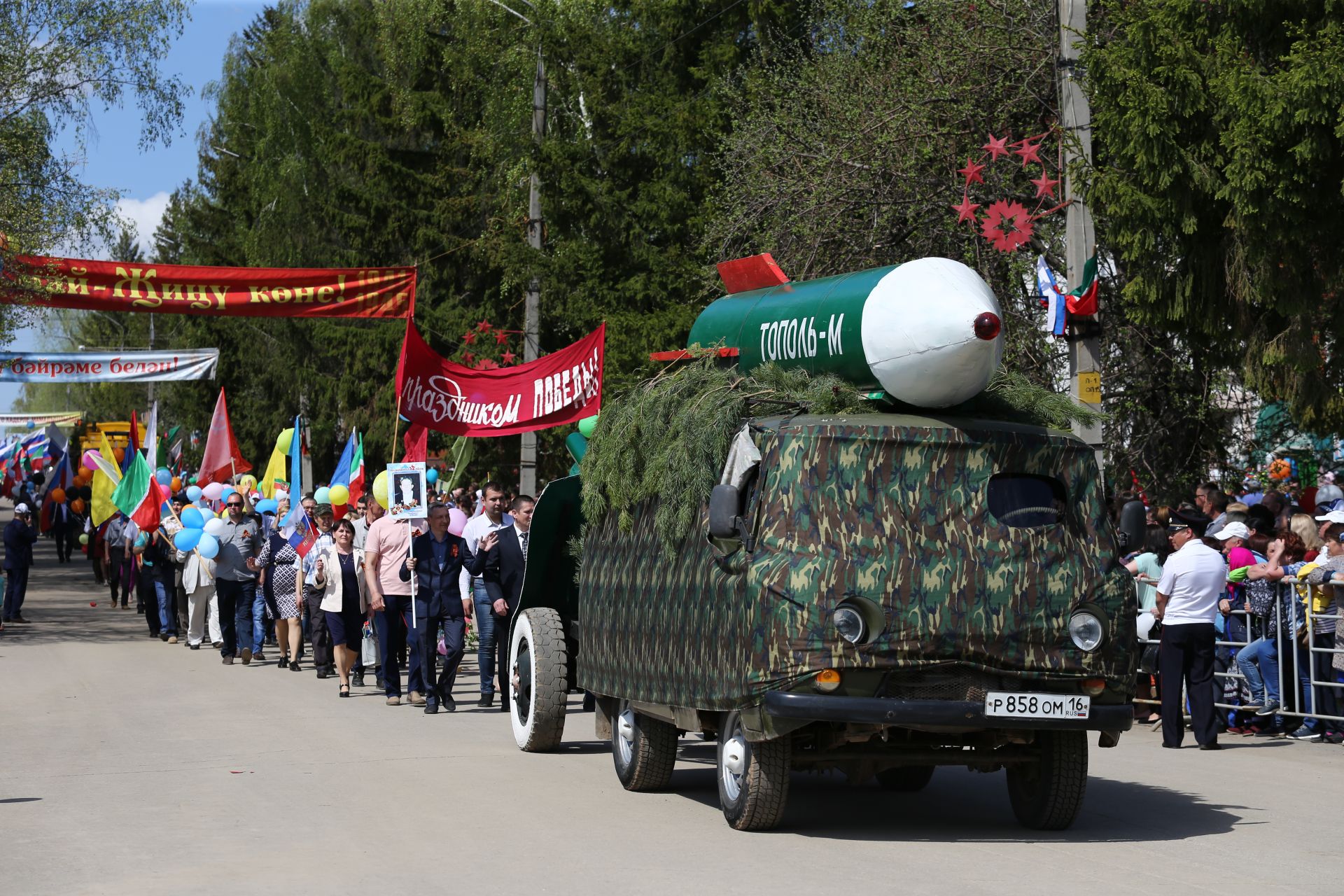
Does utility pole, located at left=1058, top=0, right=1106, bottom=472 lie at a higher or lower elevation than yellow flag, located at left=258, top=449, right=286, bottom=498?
higher

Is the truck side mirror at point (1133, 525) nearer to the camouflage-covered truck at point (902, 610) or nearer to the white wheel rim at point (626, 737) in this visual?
the camouflage-covered truck at point (902, 610)

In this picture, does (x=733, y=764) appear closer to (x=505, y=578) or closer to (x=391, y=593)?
(x=505, y=578)

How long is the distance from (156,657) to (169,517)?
8.42 feet

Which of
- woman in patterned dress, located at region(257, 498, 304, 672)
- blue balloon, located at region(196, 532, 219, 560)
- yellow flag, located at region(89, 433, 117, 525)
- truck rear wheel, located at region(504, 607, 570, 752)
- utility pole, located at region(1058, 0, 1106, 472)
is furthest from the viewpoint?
yellow flag, located at region(89, 433, 117, 525)

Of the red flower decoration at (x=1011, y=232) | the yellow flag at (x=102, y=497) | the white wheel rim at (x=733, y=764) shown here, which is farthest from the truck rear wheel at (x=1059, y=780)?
the yellow flag at (x=102, y=497)

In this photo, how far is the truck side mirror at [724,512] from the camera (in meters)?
8.62

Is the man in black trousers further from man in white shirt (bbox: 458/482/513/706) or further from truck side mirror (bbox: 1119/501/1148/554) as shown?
truck side mirror (bbox: 1119/501/1148/554)

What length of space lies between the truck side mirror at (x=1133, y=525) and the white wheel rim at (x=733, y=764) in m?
2.36

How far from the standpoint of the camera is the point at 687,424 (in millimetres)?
9602

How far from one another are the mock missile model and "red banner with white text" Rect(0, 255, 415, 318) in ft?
53.9

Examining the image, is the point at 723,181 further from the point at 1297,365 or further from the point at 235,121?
the point at 235,121

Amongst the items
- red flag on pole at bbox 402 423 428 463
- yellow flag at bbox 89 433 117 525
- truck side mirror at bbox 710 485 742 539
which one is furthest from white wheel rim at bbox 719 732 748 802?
yellow flag at bbox 89 433 117 525

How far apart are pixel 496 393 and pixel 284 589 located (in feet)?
11.6

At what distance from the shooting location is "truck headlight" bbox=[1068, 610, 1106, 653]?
8.69 meters
